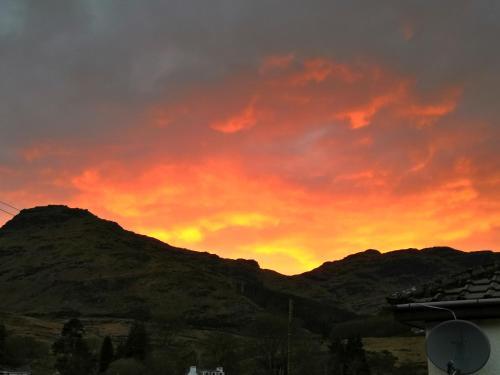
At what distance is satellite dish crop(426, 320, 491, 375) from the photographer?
742 cm

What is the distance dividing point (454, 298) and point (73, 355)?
3428 inches

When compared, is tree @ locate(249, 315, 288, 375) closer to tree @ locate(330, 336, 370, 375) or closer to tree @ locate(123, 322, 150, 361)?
tree @ locate(330, 336, 370, 375)

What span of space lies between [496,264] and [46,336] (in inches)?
5220

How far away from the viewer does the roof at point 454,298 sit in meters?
7.75

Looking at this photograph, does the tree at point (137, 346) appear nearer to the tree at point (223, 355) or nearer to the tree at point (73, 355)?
the tree at point (73, 355)

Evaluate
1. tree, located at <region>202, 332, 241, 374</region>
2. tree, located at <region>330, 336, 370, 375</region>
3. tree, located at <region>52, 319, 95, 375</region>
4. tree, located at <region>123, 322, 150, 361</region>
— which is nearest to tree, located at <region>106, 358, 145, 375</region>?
tree, located at <region>52, 319, 95, 375</region>

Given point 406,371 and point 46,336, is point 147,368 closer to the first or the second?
point 406,371

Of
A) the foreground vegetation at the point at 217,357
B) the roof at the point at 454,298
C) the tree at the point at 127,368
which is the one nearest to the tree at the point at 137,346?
the foreground vegetation at the point at 217,357

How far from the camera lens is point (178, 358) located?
87.2 metres

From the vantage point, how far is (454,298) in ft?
26.6

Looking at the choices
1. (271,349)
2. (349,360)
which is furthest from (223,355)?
(349,360)

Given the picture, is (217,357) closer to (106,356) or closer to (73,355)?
(106,356)

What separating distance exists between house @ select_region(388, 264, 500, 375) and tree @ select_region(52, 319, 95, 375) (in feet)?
256

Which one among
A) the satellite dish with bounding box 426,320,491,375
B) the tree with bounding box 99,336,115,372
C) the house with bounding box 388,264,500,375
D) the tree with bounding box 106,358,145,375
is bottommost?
the satellite dish with bounding box 426,320,491,375
